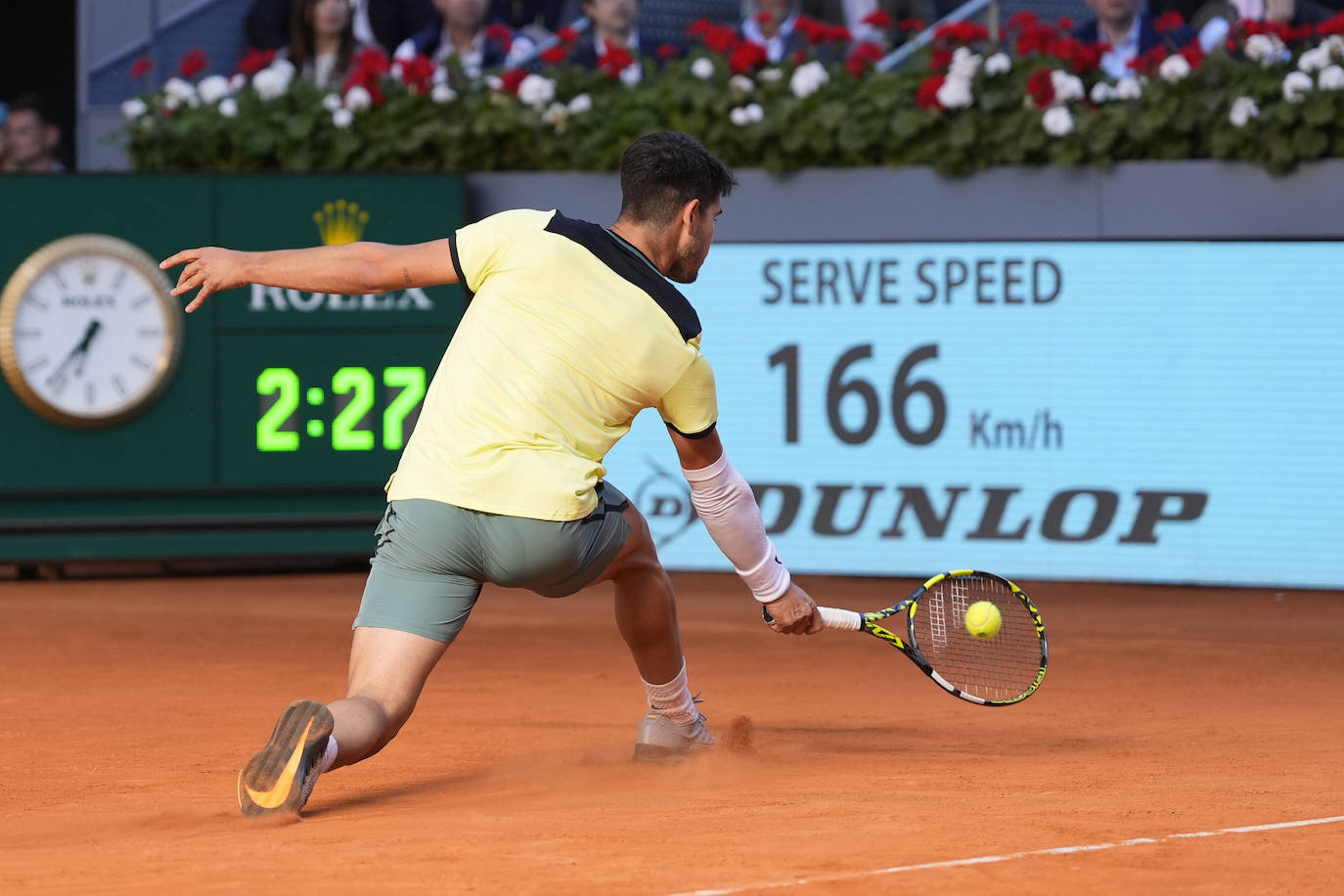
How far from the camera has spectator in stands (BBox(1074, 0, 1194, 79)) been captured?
10.0 m

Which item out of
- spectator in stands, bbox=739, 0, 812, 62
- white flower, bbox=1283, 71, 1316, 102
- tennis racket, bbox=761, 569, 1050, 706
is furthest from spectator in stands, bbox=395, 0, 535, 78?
tennis racket, bbox=761, 569, 1050, 706

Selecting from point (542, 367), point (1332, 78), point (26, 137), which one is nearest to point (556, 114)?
point (26, 137)

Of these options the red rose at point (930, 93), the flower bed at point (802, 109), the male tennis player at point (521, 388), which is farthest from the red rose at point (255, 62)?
the male tennis player at point (521, 388)

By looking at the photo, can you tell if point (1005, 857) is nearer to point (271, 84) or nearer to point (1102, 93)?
point (1102, 93)

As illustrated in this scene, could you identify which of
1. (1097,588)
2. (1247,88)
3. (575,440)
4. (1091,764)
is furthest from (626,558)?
(1247,88)

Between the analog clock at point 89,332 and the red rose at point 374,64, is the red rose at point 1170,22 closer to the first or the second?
the red rose at point 374,64

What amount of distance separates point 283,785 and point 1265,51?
282 inches

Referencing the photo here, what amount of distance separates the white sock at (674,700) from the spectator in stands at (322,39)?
6986mm

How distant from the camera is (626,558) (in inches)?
185

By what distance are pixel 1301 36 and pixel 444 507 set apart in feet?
22.4

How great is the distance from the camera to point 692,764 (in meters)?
5.00

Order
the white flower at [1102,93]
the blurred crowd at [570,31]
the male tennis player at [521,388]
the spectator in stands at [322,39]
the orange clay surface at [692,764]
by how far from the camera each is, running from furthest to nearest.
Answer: the spectator in stands at [322,39] < the blurred crowd at [570,31] < the white flower at [1102,93] < the male tennis player at [521,388] < the orange clay surface at [692,764]

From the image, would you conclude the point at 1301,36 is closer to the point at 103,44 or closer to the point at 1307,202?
the point at 1307,202

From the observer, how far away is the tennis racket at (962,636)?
4961 mm
